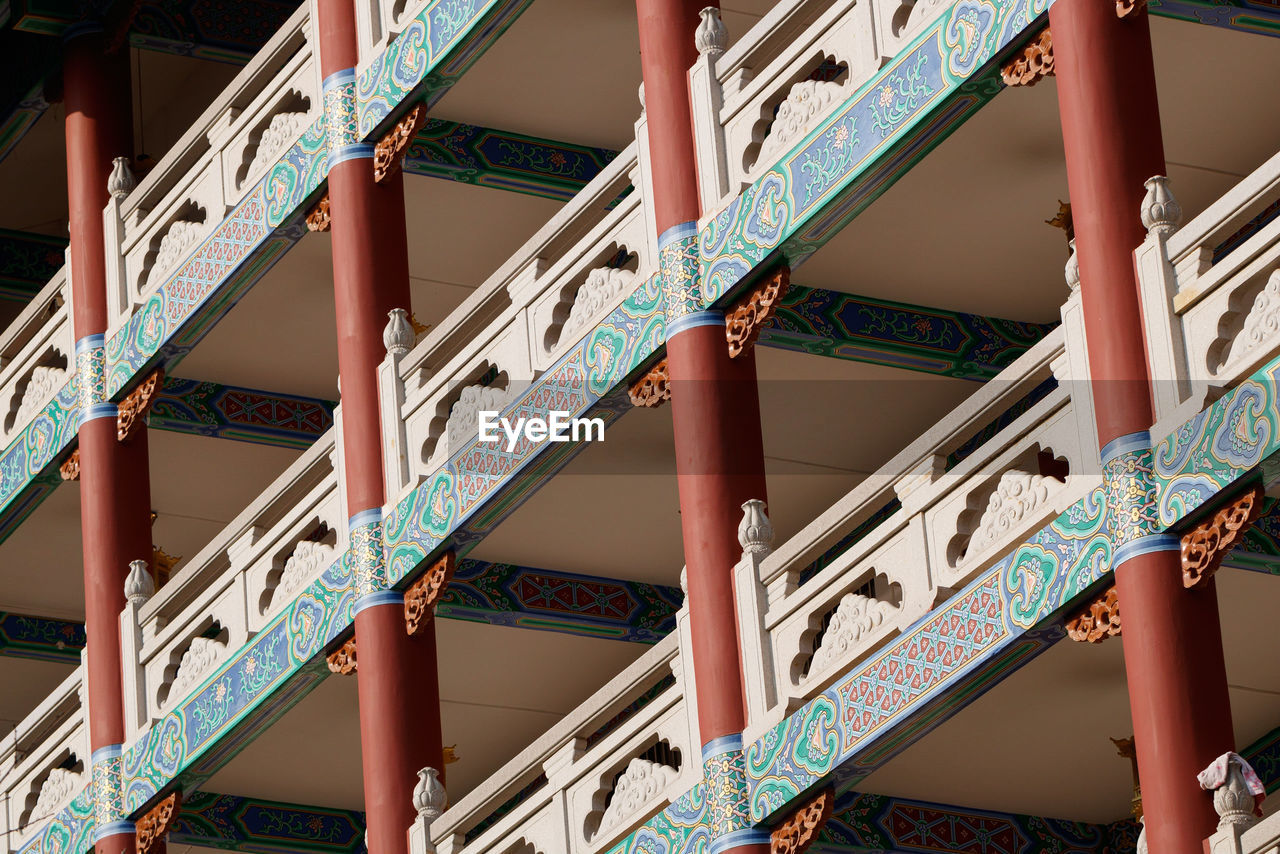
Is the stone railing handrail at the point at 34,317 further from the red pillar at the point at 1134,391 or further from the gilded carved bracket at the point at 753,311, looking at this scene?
the red pillar at the point at 1134,391

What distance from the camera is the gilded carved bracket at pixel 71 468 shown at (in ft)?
88.3

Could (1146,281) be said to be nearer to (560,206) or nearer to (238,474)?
(560,206)

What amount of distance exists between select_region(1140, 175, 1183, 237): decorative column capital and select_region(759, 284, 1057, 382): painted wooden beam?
6.57m

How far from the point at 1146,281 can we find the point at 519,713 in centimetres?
1180

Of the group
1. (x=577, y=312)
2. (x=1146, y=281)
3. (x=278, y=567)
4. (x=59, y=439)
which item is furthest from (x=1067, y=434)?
(x=59, y=439)

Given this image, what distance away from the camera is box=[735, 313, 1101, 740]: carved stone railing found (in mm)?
16359

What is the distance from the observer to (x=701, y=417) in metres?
19.1

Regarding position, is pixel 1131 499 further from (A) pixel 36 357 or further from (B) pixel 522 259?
(A) pixel 36 357

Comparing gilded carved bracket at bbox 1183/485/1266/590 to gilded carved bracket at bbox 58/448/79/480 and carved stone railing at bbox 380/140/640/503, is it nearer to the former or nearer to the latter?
carved stone railing at bbox 380/140/640/503

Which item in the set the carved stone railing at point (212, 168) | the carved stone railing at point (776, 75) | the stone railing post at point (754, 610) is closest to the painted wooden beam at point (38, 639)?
the carved stone railing at point (212, 168)

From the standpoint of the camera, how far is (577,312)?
20.9 m

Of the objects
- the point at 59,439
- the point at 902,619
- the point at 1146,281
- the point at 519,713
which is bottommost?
the point at 902,619

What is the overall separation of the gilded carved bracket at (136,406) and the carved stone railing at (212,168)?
2.29ft

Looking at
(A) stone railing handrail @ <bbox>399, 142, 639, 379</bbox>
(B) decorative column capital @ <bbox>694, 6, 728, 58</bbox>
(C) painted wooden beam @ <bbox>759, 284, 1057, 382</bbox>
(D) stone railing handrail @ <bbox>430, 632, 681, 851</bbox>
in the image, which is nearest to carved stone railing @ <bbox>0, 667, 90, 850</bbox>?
(A) stone railing handrail @ <bbox>399, 142, 639, 379</bbox>
